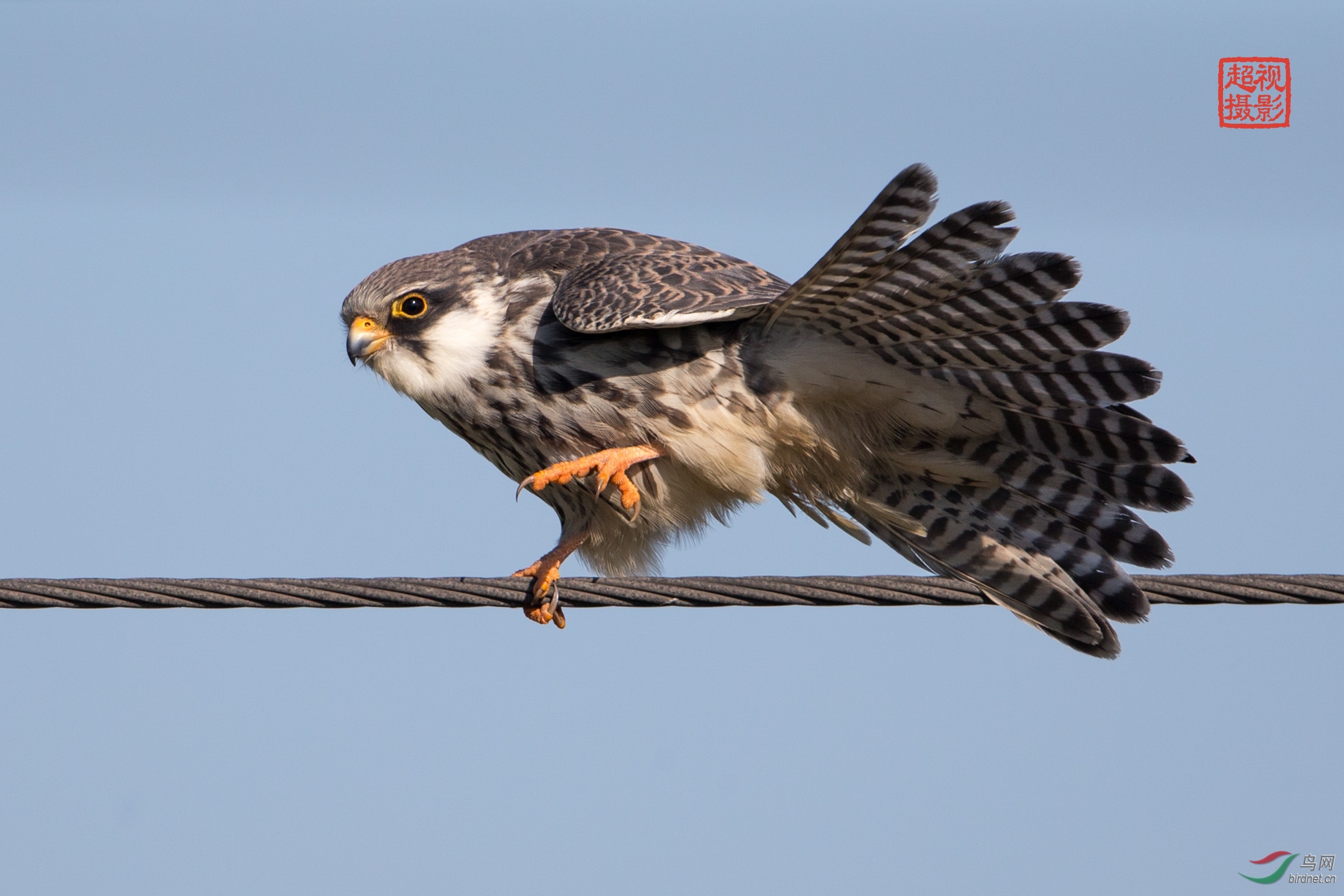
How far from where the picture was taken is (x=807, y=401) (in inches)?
176

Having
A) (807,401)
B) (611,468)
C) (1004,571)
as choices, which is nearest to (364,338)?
(611,468)

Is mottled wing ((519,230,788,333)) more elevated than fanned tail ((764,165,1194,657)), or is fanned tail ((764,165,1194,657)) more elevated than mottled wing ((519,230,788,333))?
mottled wing ((519,230,788,333))

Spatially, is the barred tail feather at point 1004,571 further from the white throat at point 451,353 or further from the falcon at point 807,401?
the white throat at point 451,353

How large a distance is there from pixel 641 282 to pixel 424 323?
0.88 meters

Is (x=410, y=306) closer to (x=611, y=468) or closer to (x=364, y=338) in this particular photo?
(x=364, y=338)

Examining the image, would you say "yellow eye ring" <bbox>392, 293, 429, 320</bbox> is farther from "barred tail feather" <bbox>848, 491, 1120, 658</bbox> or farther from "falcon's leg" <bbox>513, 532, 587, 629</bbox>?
"barred tail feather" <bbox>848, 491, 1120, 658</bbox>

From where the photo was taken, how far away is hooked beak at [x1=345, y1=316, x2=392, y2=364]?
486cm

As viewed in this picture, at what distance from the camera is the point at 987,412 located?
178 inches

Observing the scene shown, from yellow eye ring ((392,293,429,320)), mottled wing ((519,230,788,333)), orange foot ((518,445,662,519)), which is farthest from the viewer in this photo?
yellow eye ring ((392,293,429,320))

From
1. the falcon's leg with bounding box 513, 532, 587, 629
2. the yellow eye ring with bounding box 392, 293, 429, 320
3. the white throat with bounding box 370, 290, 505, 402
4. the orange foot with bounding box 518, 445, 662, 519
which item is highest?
the yellow eye ring with bounding box 392, 293, 429, 320

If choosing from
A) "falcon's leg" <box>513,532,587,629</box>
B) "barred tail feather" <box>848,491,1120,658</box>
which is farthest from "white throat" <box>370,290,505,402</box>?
"barred tail feather" <box>848,491,1120,658</box>

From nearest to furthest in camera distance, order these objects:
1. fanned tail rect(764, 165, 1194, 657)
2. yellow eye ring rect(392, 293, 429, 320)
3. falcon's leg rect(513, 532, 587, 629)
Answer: fanned tail rect(764, 165, 1194, 657)
falcon's leg rect(513, 532, 587, 629)
yellow eye ring rect(392, 293, 429, 320)

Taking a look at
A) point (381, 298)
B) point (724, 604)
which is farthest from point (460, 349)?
point (724, 604)

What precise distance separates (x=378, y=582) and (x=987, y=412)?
217 centimetres
